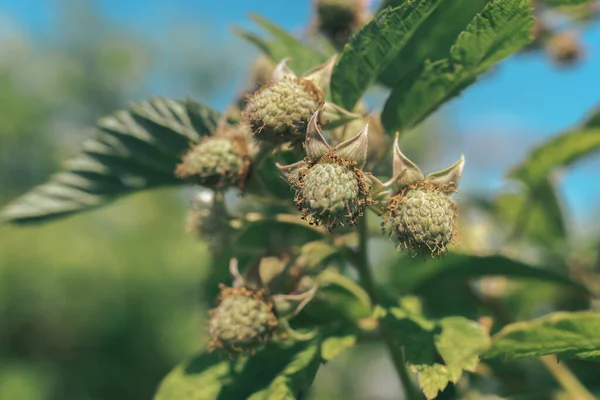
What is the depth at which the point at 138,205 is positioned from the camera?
1374cm

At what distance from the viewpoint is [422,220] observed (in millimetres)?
1063

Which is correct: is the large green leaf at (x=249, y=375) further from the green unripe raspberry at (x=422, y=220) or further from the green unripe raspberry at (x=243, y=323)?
the green unripe raspberry at (x=422, y=220)

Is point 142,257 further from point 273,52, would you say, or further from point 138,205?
point 273,52

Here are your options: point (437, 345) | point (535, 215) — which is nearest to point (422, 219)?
point (437, 345)

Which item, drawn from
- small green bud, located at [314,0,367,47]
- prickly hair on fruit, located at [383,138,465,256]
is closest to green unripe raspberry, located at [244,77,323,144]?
prickly hair on fruit, located at [383,138,465,256]

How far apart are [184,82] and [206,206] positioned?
3040cm

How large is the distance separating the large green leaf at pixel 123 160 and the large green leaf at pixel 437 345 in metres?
0.64

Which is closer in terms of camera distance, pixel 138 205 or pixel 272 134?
pixel 272 134

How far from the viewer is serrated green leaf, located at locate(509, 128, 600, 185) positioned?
1877mm

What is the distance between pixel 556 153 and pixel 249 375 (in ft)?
4.18

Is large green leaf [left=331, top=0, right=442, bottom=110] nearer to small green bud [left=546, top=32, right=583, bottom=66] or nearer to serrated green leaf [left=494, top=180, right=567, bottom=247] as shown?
serrated green leaf [left=494, top=180, right=567, bottom=247]

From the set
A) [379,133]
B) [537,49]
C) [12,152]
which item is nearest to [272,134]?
[379,133]

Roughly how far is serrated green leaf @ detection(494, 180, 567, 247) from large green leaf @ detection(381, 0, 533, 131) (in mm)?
1109

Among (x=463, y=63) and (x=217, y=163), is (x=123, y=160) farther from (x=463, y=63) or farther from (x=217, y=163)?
(x=463, y=63)
